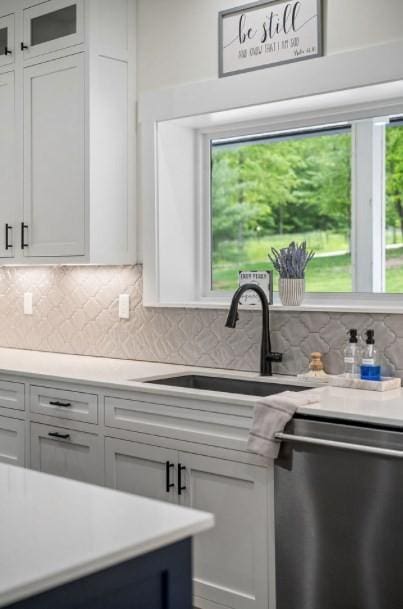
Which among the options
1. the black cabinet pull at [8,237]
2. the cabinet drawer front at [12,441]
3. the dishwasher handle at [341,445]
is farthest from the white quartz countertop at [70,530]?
the black cabinet pull at [8,237]

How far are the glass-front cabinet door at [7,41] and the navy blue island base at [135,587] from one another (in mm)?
3348

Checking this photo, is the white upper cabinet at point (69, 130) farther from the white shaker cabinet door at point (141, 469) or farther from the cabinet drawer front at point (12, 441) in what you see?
the white shaker cabinet door at point (141, 469)

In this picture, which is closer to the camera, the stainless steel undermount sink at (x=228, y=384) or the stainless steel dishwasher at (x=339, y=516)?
the stainless steel dishwasher at (x=339, y=516)

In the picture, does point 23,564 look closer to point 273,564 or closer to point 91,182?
point 273,564

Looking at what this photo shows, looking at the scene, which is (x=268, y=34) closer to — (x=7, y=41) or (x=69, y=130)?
(x=69, y=130)

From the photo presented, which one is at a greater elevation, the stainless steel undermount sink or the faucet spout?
the faucet spout

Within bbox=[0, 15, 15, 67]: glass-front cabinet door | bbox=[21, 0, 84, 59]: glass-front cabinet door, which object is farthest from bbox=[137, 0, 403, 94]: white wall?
bbox=[0, 15, 15, 67]: glass-front cabinet door

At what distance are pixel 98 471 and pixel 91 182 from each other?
4.39 feet

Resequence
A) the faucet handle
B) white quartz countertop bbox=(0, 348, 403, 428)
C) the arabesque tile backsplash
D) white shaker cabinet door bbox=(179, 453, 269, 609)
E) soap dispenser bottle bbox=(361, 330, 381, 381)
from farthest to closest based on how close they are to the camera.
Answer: the faucet handle
the arabesque tile backsplash
soap dispenser bottle bbox=(361, 330, 381, 381)
white shaker cabinet door bbox=(179, 453, 269, 609)
white quartz countertop bbox=(0, 348, 403, 428)

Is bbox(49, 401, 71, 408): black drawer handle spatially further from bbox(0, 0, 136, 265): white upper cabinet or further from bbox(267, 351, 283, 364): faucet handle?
bbox(267, 351, 283, 364): faucet handle

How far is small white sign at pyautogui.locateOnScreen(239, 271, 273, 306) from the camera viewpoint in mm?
3541

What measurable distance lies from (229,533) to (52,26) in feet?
8.30

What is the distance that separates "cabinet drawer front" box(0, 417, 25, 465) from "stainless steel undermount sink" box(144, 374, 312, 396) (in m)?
0.69

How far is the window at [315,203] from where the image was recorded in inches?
137
